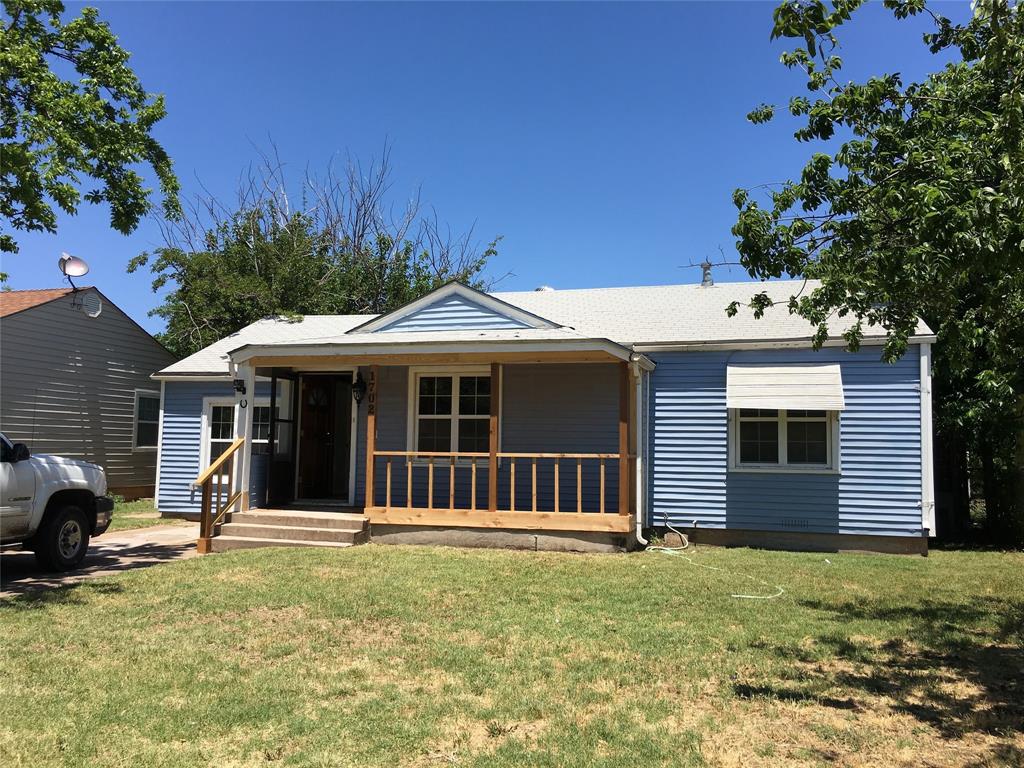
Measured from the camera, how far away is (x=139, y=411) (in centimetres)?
1900

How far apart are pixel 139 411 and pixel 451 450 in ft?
35.6

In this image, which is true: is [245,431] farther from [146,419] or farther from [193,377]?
[146,419]

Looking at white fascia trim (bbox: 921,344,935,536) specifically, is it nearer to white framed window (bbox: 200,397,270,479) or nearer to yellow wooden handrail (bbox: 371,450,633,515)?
yellow wooden handrail (bbox: 371,450,633,515)

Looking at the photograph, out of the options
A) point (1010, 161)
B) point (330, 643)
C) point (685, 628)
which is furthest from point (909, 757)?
point (330, 643)

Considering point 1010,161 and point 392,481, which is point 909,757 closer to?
point 1010,161

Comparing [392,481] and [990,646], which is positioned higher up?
[392,481]

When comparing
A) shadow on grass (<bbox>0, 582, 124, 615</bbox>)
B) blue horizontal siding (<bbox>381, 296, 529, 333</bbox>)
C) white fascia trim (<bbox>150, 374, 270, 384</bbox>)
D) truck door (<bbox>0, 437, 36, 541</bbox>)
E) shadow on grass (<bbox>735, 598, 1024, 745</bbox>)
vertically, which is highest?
blue horizontal siding (<bbox>381, 296, 529, 333</bbox>)

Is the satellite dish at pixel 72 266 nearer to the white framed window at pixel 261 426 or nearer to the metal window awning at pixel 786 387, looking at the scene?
the white framed window at pixel 261 426

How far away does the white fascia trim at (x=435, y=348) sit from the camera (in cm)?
1023

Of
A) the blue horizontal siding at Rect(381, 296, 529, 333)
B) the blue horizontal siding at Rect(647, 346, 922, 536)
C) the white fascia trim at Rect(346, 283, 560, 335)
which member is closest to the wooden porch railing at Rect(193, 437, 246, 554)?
the white fascia trim at Rect(346, 283, 560, 335)

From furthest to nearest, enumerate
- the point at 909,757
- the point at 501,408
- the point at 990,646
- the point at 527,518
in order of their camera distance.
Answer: the point at 501,408 < the point at 527,518 < the point at 990,646 < the point at 909,757

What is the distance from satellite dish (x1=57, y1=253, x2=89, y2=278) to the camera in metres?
17.0

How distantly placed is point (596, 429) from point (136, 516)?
976 centimetres

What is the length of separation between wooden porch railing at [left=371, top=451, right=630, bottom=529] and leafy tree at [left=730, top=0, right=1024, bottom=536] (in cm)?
467
